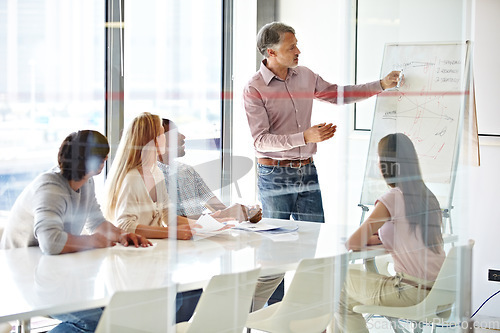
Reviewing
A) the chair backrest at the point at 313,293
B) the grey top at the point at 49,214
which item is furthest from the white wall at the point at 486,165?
the grey top at the point at 49,214

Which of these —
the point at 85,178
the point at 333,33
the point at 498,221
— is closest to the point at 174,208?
the point at 85,178

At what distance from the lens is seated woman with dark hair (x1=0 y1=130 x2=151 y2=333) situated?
199 centimetres

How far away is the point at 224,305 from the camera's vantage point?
2.39 meters

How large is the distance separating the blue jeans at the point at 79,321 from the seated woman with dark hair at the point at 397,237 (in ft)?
3.96

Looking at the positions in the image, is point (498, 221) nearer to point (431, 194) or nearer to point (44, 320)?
point (431, 194)

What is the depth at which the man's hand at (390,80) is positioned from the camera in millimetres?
2875

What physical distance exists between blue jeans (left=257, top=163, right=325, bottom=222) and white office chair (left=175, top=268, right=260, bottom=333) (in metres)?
0.34

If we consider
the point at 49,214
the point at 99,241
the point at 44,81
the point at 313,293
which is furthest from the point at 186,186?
the point at 313,293

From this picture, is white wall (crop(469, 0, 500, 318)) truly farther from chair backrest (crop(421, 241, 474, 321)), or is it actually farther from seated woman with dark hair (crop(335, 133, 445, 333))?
seated woman with dark hair (crop(335, 133, 445, 333))

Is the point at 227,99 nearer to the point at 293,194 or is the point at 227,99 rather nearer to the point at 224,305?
the point at 293,194

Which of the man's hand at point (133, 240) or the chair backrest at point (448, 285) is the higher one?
the man's hand at point (133, 240)

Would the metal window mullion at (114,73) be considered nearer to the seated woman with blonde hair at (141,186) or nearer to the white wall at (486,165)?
the seated woman with blonde hair at (141,186)

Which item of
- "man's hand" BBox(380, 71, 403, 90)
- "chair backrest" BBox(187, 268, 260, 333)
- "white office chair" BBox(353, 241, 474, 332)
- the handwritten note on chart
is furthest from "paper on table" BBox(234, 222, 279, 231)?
"man's hand" BBox(380, 71, 403, 90)

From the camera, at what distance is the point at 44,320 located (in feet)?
6.48
